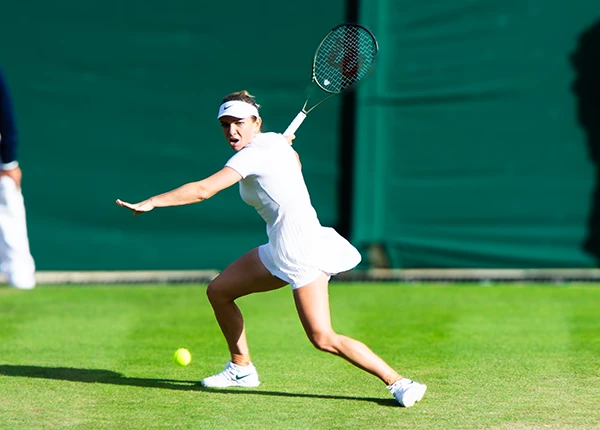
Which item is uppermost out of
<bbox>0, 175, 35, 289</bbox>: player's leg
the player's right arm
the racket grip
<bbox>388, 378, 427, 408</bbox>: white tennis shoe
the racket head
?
the racket head

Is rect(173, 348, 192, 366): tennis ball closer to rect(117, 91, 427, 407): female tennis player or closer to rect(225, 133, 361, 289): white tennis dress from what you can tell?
rect(117, 91, 427, 407): female tennis player

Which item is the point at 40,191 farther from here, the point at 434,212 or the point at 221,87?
the point at 434,212

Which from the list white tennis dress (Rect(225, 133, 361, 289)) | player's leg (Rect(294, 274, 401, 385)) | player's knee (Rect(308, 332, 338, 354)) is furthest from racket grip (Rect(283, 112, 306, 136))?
player's knee (Rect(308, 332, 338, 354))

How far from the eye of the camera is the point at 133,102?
980 centimetres

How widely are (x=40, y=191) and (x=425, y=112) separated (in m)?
3.74

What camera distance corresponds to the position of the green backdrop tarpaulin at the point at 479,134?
9562 millimetres

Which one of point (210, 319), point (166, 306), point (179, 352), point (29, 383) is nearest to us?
point (29, 383)

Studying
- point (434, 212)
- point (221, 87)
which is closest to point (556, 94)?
point (434, 212)

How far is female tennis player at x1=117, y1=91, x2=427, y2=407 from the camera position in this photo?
4.81 meters

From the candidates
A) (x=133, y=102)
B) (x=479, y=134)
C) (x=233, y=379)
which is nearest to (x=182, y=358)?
(x=233, y=379)

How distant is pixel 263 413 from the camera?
476 centimetres

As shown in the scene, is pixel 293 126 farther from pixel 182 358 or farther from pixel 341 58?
pixel 182 358

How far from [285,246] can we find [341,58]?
61.0 inches

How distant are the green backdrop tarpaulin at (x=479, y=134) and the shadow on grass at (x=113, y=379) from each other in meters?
4.39
